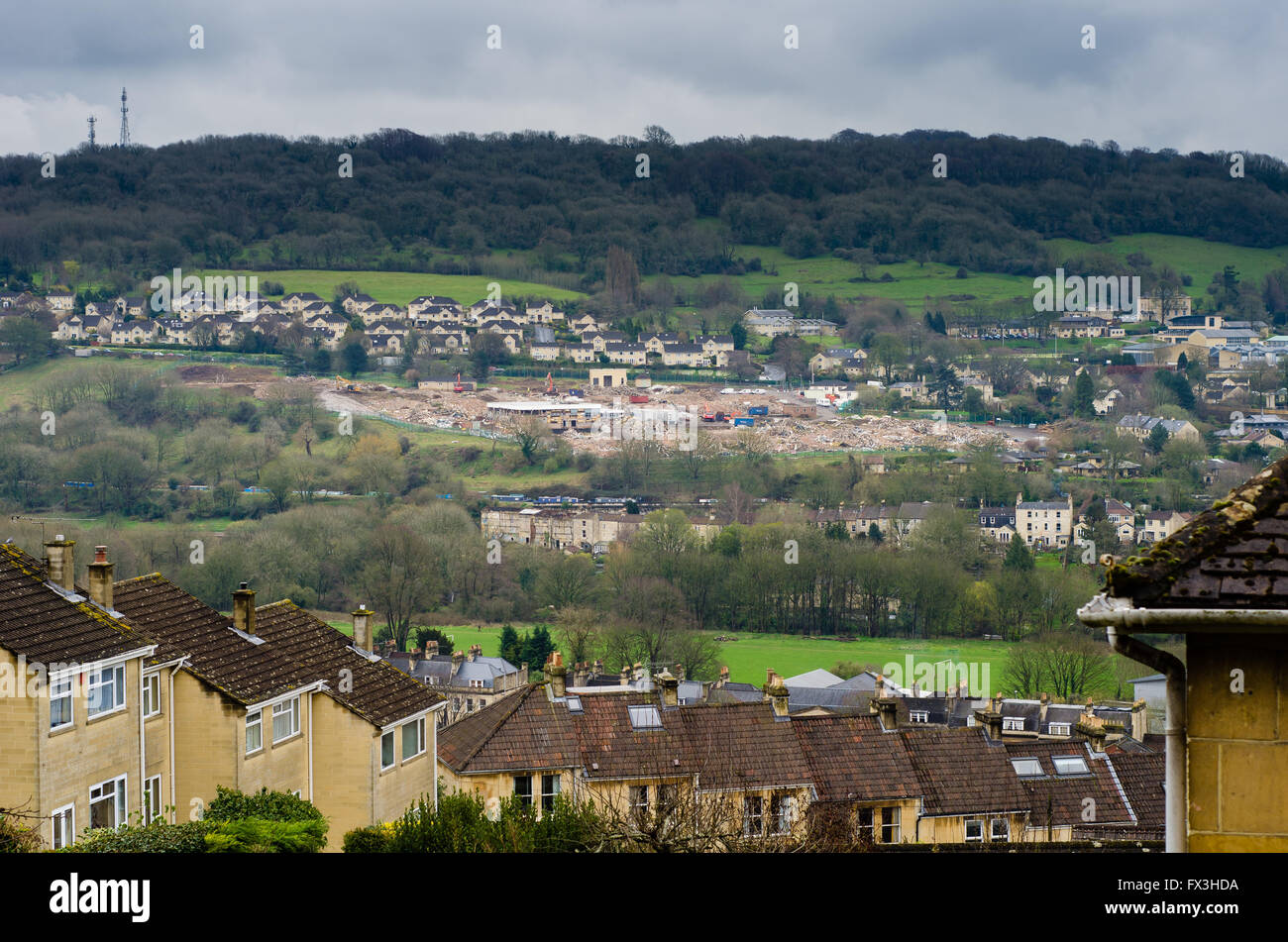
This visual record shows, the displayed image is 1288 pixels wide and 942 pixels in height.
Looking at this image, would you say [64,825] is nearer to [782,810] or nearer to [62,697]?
[62,697]

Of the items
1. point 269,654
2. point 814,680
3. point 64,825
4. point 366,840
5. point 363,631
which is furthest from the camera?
point 814,680

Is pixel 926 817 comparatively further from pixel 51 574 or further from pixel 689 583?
pixel 689 583

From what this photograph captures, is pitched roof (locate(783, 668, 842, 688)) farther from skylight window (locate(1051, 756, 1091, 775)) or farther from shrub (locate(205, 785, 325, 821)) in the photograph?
shrub (locate(205, 785, 325, 821))

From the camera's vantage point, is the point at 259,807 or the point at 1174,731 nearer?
the point at 1174,731

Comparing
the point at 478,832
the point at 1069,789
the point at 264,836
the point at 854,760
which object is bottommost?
the point at 1069,789

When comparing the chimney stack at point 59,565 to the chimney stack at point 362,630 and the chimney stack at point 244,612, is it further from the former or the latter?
the chimney stack at point 362,630

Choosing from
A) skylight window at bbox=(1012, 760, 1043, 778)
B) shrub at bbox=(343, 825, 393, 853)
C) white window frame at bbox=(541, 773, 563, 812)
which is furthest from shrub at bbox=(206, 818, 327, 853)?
skylight window at bbox=(1012, 760, 1043, 778)

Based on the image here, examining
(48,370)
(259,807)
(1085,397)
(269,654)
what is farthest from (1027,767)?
(48,370)
